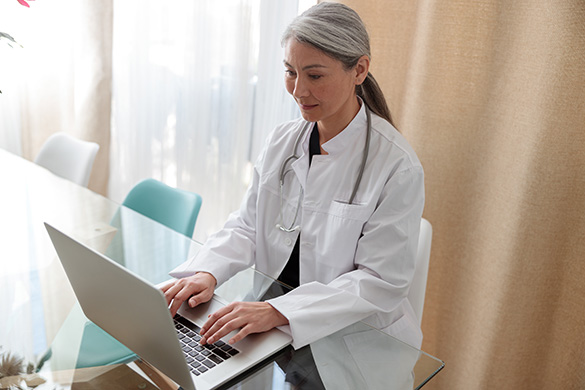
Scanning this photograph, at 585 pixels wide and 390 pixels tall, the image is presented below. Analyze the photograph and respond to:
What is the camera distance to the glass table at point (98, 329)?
1020mm

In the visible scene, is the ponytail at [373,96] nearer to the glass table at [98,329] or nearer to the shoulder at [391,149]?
the shoulder at [391,149]

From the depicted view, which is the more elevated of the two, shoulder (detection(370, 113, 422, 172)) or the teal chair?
shoulder (detection(370, 113, 422, 172))

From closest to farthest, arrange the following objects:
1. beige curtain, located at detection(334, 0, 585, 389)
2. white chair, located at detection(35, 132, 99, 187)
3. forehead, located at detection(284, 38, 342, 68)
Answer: forehead, located at detection(284, 38, 342, 68)
beige curtain, located at detection(334, 0, 585, 389)
white chair, located at detection(35, 132, 99, 187)

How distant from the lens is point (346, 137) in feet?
4.80

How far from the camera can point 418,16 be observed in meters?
1.92

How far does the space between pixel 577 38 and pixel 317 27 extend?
835 mm

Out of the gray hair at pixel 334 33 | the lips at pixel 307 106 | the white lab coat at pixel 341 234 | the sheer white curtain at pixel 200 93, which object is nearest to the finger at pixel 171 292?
the white lab coat at pixel 341 234

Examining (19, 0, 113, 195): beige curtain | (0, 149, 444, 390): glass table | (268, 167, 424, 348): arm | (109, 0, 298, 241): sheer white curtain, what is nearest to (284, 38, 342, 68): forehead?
(268, 167, 424, 348): arm

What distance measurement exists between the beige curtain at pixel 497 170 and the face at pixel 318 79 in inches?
24.5

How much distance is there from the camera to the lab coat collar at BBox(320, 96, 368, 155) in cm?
146

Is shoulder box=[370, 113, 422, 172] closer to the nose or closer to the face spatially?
the face

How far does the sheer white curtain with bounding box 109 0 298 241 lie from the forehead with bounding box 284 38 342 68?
3.90 ft

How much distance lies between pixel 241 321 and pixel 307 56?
2.15 ft

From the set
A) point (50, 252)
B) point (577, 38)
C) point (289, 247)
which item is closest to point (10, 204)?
point (50, 252)
